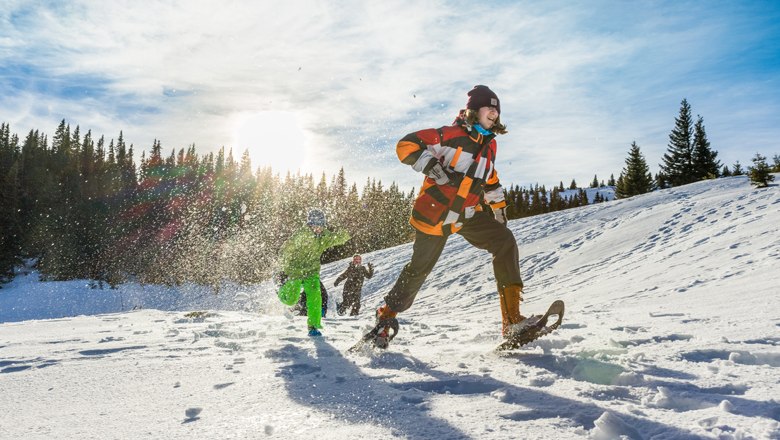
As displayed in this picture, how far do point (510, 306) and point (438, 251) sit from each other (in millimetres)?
748

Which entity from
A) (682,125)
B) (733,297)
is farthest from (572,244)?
(682,125)

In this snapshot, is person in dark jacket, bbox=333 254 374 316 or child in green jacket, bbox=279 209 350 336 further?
person in dark jacket, bbox=333 254 374 316

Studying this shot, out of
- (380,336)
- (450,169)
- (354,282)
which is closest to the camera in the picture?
(450,169)

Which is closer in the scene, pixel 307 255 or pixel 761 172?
pixel 307 255

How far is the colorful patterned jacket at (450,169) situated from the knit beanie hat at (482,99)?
0.15 meters

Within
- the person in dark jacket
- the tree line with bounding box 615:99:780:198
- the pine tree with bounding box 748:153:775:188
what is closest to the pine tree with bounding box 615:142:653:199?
the tree line with bounding box 615:99:780:198

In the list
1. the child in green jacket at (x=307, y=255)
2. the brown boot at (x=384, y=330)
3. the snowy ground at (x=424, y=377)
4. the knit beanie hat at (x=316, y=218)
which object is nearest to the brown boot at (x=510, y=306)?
the snowy ground at (x=424, y=377)

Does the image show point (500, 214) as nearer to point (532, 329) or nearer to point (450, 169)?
point (450, 169)

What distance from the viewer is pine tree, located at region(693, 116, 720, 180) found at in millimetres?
39819

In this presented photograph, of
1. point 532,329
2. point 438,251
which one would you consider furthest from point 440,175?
point 532,329

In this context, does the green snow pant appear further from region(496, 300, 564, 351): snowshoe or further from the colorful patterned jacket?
region(496, 300, 564, 351): snowshoe

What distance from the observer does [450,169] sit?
3.69m

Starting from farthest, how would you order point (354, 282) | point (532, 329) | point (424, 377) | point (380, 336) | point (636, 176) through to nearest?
point (636, 176) < point (354, 282) < point (380, 336) < point (532, 329) < point (424, 377)

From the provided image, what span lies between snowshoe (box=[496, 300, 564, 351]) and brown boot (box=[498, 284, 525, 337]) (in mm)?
154
